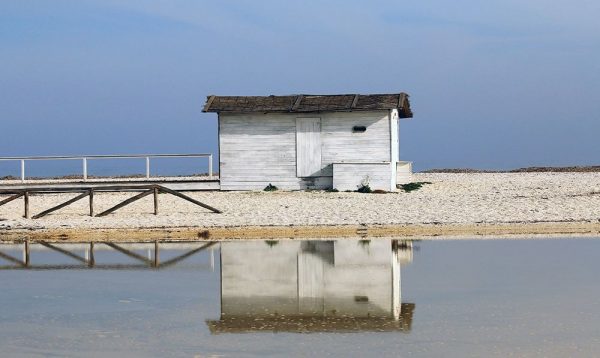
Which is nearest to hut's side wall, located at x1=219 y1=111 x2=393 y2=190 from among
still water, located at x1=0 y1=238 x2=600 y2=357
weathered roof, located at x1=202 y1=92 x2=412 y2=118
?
weathered roof, located at x1=202 y1=92 x2=412 y2=118

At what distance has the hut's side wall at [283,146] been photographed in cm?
3000

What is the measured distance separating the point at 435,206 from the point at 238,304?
13463mm

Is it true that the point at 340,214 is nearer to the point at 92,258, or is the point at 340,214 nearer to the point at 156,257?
the point at 156,257

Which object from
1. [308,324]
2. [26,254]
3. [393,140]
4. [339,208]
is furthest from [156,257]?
[393,140]

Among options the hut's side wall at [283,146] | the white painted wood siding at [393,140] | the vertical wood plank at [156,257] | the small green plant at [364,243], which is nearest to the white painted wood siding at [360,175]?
the white painted wood siding at [393,140]

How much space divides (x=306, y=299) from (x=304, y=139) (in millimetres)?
18065

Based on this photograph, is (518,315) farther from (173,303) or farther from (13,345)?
(13,345)

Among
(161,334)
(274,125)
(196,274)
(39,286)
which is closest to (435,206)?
(274,125)

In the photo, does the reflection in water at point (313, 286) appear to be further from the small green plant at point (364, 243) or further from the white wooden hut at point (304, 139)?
the white wooden hut at point (304, 139)

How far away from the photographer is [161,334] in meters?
10.3

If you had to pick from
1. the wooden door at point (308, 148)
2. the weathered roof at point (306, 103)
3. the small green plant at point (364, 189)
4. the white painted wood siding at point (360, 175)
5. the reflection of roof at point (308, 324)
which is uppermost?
the weathered roof at point (306, 103)

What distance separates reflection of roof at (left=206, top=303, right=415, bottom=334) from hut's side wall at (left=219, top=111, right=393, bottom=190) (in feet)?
61.8

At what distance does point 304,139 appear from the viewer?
99.4 ft

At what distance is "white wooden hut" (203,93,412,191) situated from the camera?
29922 mm
